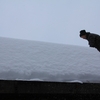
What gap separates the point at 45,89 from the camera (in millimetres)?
2656

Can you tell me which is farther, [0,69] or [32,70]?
[32,70]

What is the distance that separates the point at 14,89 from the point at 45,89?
43 cm

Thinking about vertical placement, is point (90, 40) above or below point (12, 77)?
above

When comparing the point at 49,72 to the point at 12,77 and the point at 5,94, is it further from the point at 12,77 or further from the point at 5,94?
the point at 5,94

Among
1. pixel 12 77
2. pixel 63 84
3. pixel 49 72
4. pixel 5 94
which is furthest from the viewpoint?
pixel 49 72

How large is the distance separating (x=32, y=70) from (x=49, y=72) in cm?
33

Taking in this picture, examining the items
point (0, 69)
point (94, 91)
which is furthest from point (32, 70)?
point (94, 91)

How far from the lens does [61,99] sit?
281 centimetres

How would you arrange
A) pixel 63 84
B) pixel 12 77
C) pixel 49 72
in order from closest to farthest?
1. pixel 63 84
2. pixel 12 77
3. pixel 49 72

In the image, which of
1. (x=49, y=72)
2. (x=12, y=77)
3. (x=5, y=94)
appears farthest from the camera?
(x=49, y=72)

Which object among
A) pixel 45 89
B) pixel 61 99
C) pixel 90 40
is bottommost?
pixel 61 99

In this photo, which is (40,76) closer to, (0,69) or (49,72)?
(49,72)

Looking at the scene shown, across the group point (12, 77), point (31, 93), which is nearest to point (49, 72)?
point (12, 77)

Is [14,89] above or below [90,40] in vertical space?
below
